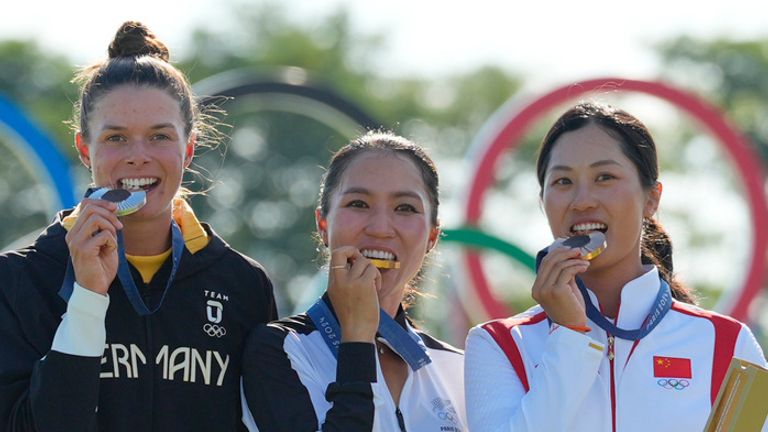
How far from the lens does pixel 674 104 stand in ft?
48.5

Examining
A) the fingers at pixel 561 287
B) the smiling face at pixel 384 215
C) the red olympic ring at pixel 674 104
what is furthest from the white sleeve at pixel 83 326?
the red olympic ring at pixel 674 104

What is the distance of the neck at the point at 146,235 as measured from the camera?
5.68 meters

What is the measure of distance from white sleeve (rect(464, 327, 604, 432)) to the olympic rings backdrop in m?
6.22

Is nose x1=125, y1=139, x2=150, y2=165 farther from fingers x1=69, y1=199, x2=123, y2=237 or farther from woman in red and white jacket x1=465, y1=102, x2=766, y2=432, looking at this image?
woman in red and white jacket x1=465, y1=102, x2=766, y2=432

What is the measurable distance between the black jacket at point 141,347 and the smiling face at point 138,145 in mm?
277

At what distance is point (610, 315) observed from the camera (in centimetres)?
563

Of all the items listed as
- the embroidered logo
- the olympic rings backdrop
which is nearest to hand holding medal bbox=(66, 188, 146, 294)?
the embroidered logo

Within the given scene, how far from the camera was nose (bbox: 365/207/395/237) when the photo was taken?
18.9ft

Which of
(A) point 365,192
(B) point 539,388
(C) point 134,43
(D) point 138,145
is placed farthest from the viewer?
(C) point 134,43

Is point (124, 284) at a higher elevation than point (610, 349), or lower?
higher

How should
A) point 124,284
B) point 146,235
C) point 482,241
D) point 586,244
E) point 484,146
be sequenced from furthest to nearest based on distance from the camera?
1. point 484,146
2. point 482,241
3. point 146,235
4. point 124,284
5. point 586,244

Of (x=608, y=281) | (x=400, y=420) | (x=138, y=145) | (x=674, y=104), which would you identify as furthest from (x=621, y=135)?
(x=674, y=104)

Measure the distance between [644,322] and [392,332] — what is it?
38.3 inches

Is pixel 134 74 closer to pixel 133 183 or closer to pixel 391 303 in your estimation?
pixel 133 183
